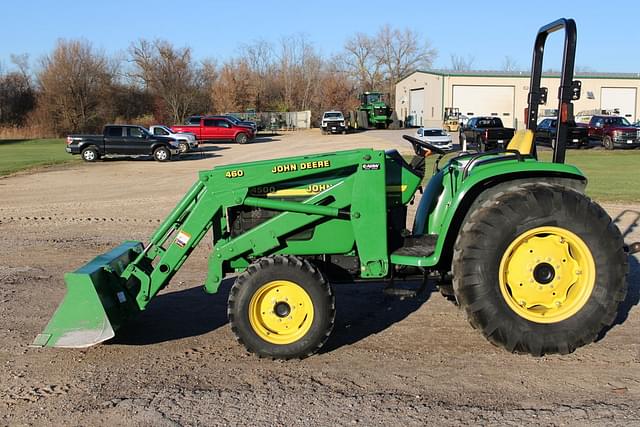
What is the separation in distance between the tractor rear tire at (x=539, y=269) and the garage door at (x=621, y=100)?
53963mm

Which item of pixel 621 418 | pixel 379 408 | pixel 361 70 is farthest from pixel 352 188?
pixel 361 70

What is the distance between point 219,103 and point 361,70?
2443cm

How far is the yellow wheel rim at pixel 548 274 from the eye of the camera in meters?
4.56

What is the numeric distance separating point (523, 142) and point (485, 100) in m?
49.8

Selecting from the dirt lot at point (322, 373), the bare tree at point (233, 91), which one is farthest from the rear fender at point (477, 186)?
the bare tree at point (233, 91)

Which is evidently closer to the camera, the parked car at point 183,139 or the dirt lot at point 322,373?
the dirt lot at point 322,373

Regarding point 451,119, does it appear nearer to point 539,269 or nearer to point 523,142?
point 523,142

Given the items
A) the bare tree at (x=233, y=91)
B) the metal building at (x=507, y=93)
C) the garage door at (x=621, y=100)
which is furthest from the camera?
the bare tree at (x=233, y=91)

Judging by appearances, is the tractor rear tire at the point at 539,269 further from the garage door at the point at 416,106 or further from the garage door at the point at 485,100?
the garage door at the point at 416,106

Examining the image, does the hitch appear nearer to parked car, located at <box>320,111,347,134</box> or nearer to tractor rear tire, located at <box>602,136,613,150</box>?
tractor rear tire, located at <box>602,136,613,150</box>

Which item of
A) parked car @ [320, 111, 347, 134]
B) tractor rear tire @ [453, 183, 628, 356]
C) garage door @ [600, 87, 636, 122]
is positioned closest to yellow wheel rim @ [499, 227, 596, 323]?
tractor rear tire @ [453, 183, 628, 356]

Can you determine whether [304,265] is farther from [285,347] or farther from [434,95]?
[434,95]

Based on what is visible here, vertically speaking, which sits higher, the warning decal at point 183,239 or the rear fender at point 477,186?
the rear fender at point 477,186

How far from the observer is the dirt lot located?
148 inches
